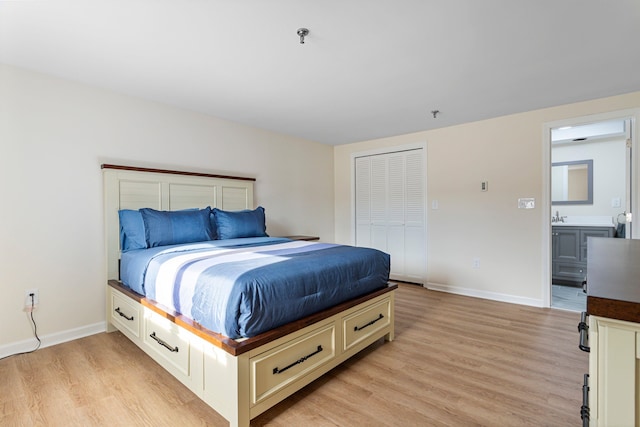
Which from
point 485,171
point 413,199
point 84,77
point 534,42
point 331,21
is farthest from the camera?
point 413,199

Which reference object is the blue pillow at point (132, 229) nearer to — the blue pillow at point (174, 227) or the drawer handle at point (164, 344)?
the blue pillow at point (174, 227)

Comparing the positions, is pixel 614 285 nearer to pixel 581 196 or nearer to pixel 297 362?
pixel 297 362

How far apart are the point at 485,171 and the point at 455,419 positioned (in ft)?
10.2

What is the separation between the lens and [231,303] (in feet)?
5.01

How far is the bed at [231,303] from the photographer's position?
155cm

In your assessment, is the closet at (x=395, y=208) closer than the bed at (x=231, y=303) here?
No

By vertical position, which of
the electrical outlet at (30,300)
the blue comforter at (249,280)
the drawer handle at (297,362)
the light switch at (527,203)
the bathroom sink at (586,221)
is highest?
the light switch at (527,203)

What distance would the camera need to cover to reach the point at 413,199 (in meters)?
4.57

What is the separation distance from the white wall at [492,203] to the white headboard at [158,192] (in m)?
2.71

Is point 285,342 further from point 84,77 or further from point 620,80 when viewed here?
point 620,80

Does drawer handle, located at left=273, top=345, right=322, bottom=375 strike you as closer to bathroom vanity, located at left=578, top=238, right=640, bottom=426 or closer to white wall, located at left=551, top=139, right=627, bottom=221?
bathroom vanity, located at left=578, top=238, right=640, bottom=426

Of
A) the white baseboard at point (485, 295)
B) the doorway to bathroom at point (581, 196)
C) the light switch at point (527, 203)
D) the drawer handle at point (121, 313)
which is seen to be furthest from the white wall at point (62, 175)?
the doorway to bathroom at point (581, 196)

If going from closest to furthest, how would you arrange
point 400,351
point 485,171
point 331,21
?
point 331,21 → point 400,351 → point 485,171

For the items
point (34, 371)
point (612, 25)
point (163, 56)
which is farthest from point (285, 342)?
point (612, 25)
